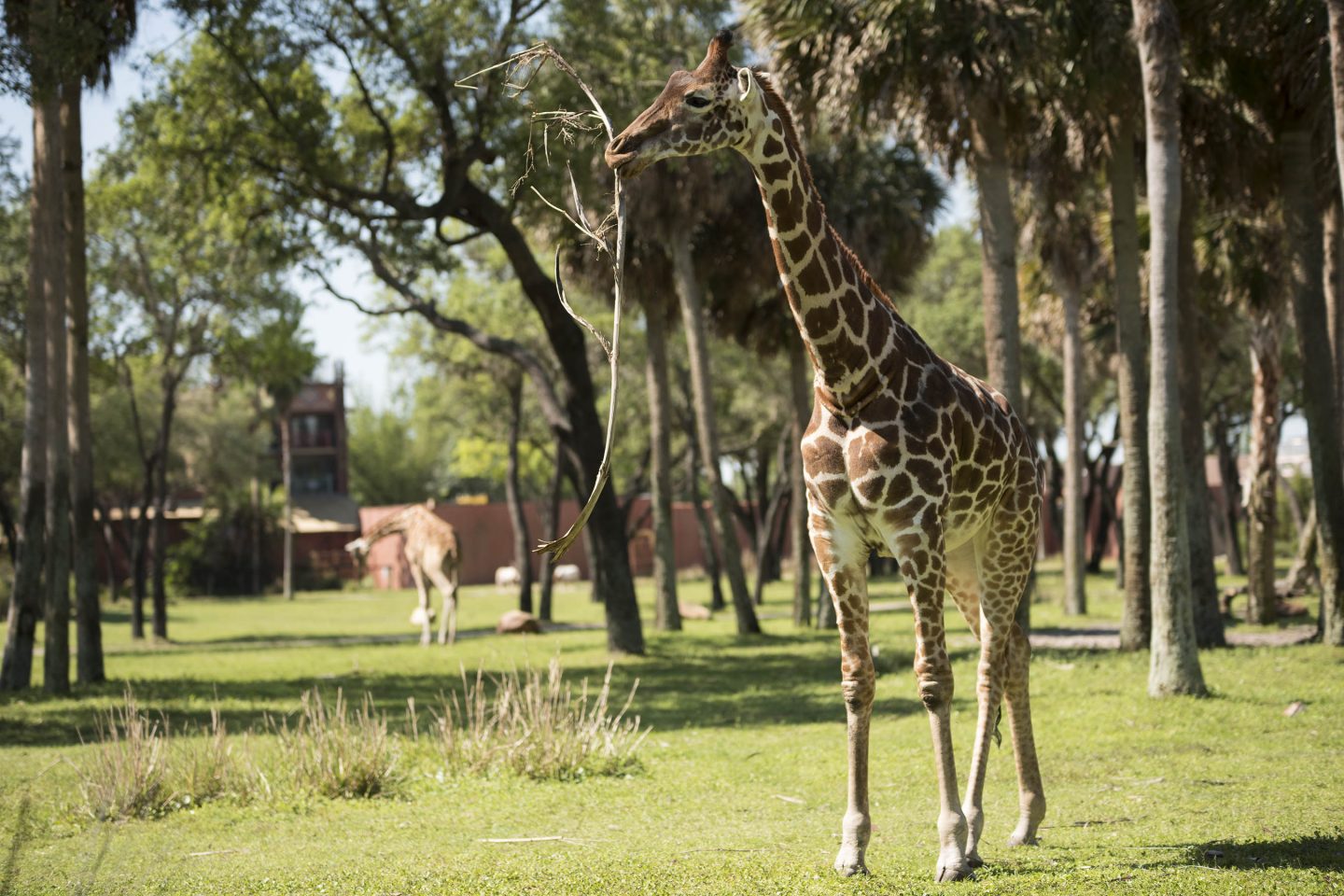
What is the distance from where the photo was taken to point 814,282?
6496 millimetres

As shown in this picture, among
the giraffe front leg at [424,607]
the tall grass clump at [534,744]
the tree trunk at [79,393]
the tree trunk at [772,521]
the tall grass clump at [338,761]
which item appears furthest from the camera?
the tree trunk at [772,521]

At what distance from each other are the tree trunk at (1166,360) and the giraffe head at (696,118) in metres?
6.87

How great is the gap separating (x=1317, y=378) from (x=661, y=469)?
11.4 metres

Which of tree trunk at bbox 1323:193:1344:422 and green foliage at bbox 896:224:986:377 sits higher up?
green foliage at bbox 896:224:986:377

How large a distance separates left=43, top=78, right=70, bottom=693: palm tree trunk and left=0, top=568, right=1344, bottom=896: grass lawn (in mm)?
768

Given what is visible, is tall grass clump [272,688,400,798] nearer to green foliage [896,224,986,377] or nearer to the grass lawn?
the grass lawn

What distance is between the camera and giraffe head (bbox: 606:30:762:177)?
5.85 m

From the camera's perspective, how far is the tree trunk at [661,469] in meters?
23.5

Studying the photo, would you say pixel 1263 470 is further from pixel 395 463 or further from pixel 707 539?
pixel 395 463

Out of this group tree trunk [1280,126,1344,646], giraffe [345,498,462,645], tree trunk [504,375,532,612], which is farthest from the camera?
tree trunk [504,375,532,612]

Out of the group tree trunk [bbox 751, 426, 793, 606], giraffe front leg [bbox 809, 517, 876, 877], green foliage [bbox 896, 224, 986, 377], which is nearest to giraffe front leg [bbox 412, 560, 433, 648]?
tree trunk [bbox 751, 426, 793, 606]

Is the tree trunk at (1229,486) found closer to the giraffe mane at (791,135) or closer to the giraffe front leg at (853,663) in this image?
the giraffe mane at (791,135)

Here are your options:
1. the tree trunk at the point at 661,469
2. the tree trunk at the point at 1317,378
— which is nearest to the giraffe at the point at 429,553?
the tree trunk at the point at 661,469

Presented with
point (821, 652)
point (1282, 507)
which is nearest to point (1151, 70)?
point (821, 652)
